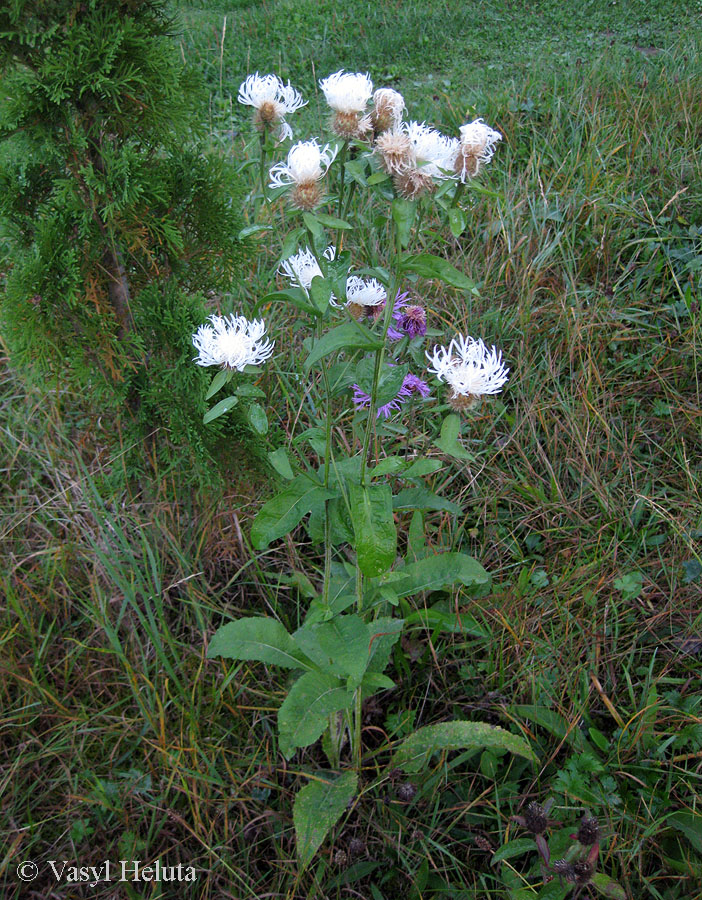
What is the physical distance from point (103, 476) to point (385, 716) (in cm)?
120

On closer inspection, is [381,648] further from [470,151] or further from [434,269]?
[470,151]

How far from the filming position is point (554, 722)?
181cm

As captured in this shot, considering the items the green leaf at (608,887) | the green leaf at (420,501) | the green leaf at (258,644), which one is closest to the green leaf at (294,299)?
the green leaf at (420,501)

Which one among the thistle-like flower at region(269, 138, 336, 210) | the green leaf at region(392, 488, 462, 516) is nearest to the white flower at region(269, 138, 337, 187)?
the thistle-like flower at region(269, 138, 336, 210)

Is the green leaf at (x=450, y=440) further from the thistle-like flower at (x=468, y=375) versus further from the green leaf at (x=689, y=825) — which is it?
the green leaf at (x=689, y=825)

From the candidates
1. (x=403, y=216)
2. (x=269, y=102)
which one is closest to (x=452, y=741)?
(x=403, y=216)

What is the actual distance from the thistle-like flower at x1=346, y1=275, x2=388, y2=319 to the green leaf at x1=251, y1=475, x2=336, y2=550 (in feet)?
1.45

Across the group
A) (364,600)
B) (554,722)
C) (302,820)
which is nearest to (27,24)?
(364,600)

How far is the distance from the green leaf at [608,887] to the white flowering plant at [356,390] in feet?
0.95

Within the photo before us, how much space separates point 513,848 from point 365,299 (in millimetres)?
1331

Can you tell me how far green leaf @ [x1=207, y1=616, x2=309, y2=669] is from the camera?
1680mm

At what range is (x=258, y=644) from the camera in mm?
1698

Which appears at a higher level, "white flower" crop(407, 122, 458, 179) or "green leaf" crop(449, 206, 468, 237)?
"white flower" crop(407, 122, 458, 179)

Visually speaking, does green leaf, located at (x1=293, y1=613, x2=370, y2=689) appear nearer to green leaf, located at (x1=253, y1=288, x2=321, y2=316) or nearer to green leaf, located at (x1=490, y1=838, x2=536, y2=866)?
green leaf, located at (x1=490, y1=838, x2=536, y2=866)
